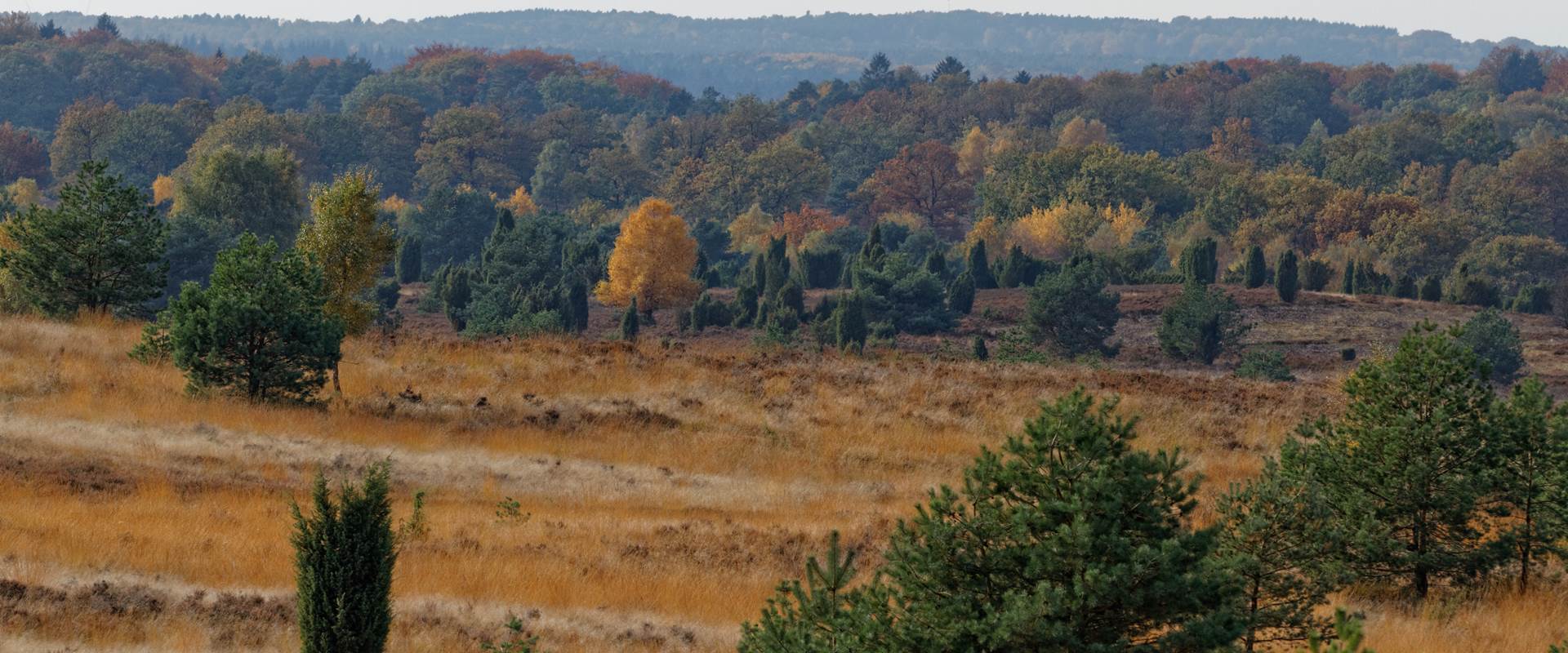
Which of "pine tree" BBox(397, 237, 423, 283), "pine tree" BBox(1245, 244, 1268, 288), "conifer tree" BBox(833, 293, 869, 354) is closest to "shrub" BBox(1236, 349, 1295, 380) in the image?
"conifer tree" BBox(833, 293, 869, 354)

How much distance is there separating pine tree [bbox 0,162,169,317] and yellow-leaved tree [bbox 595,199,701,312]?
4597cm

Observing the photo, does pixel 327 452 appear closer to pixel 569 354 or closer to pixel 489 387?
pixel 489 387

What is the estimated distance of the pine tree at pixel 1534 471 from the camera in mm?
16969

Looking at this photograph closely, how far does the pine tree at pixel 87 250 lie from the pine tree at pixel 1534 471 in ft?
82.7

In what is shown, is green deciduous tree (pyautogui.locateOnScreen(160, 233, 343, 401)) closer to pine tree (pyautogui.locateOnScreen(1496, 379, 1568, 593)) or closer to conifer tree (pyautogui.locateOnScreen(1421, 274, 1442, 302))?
pine tree (pyautogui.locateOnScreen(1496, 379, 1568, 593))

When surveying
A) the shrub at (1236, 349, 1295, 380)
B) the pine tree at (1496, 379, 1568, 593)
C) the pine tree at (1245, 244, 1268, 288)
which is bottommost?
the shrub at (1236, 349, 1295, 380)

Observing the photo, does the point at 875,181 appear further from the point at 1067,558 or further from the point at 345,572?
the point at 1067,558

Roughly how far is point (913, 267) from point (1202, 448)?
4269 centimetres

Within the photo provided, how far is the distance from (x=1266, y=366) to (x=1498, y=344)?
12.3 metres

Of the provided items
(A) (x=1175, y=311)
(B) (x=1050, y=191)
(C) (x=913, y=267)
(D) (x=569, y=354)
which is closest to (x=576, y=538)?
(D) (x=569, y=354)

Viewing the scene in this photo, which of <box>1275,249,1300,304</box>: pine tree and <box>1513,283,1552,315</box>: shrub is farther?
<box>1513,283,1552,315</box>: shrub

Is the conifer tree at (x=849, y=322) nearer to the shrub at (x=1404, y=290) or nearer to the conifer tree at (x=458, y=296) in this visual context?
the conifer tree at (x=458, y=296)

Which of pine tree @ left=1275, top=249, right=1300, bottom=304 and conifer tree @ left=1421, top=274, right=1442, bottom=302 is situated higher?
pine tree @ left=1275, top=249, right=1300, bottom=304

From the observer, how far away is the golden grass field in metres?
16.1
